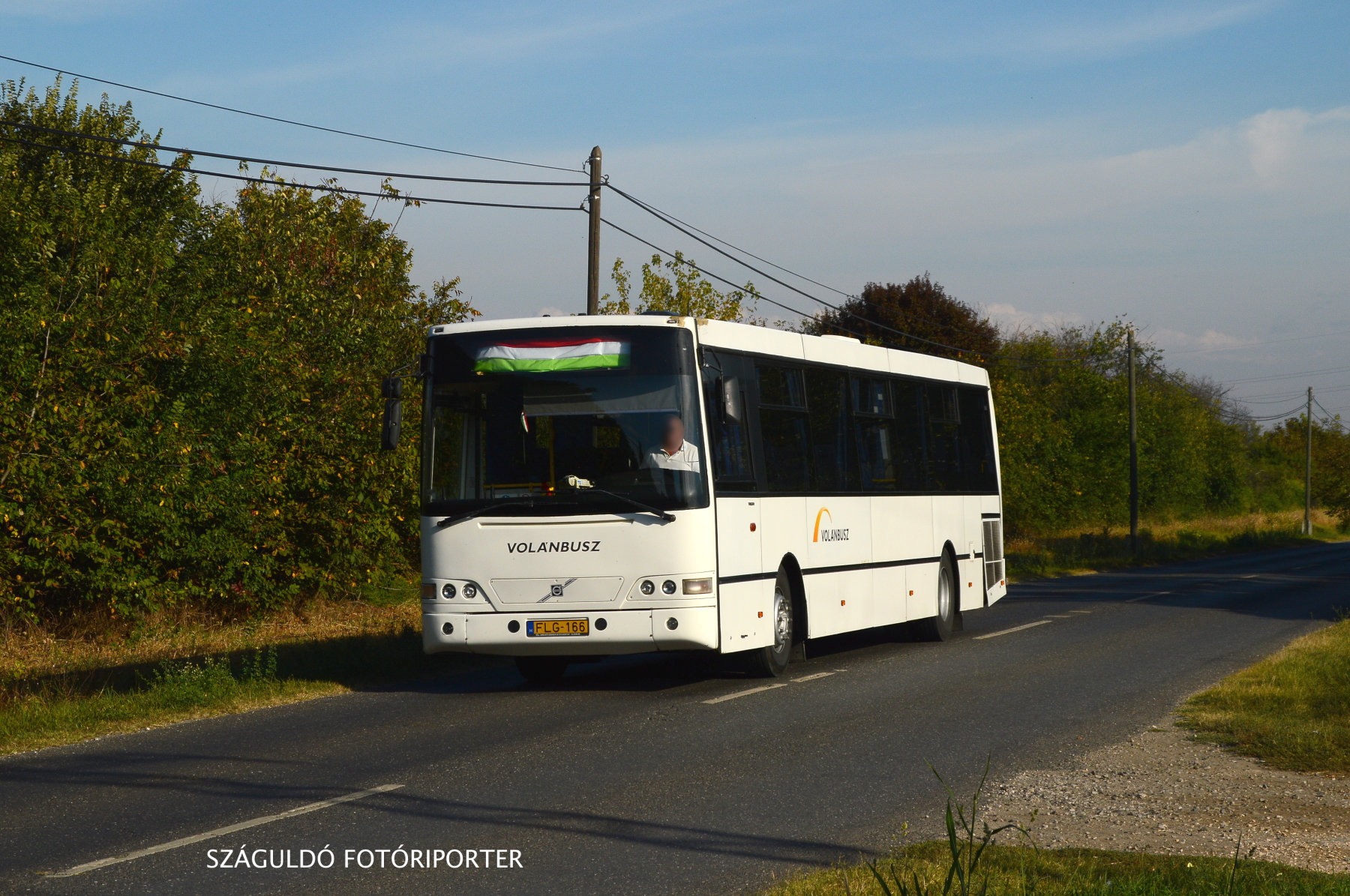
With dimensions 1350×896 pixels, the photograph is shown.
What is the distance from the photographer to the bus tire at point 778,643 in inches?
528

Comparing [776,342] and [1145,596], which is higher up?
[776,342]

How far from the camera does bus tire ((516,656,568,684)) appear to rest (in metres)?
13.9

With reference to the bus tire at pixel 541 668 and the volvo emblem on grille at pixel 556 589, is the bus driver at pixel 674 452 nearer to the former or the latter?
the volvo emblem on grille at pixel 556 589

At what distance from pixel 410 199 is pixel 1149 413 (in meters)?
41.6

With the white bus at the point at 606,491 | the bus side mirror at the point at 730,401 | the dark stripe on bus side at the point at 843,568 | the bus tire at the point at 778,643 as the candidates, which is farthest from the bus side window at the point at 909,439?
the bus side mirror at the point at 730,401

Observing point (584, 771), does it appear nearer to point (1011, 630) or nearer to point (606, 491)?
point (606, 491)

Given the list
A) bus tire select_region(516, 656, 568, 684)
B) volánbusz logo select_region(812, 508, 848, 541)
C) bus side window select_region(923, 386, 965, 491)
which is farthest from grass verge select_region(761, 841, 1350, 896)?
bus side window select_region(923, 386, 965, 491)

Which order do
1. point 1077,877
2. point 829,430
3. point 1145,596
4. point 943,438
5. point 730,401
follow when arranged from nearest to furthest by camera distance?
point 1077,877 → point 730,401 → point 829,430 → point 943,438 → point 1145,596

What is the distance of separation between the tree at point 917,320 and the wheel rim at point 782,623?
4327 centimetres

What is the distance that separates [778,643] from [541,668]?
2.42 metres

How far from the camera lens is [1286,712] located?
11.0 m

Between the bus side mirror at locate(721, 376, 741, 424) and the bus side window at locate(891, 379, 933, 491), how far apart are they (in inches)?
168

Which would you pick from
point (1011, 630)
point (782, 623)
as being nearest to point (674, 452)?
point (782, 623)

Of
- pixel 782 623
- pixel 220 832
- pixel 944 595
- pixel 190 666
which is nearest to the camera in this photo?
pixel 220 832
